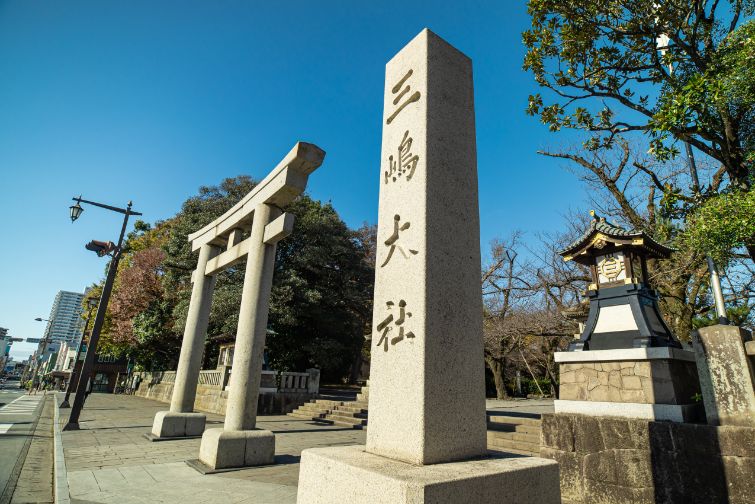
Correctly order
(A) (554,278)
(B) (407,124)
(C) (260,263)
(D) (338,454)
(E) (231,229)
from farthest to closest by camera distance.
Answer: (A) (554,278)
(E) (231,229)
(C) (260,263)
(B) (407,124)
(D) (338,454)

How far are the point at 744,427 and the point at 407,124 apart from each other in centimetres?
626

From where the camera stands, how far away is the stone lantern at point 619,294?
23.9 feet

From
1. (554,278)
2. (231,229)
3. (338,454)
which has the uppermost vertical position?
(554,278)

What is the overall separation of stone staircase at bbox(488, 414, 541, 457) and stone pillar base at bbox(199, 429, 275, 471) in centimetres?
528

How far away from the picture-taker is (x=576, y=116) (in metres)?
9.00

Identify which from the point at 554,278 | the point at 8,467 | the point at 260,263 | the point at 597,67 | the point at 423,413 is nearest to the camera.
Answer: the point at 423,413

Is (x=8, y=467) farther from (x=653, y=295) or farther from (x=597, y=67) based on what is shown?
(x=597, y=67)

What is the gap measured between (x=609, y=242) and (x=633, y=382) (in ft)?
10.1

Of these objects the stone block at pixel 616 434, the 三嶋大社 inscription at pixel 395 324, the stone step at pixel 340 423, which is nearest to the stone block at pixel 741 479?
the stone block at pixel 616 434

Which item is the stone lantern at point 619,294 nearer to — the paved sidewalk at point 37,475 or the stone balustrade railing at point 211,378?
the paved sidewalk at point 37,475

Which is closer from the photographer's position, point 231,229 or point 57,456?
point 57,456

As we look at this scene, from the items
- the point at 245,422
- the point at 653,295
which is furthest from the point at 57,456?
the point at 653,295

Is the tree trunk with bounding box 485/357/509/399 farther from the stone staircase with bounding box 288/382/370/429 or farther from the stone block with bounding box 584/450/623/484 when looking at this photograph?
the stone block with bounding box 584/450/623/484

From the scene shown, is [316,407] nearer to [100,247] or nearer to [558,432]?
[100,247]
